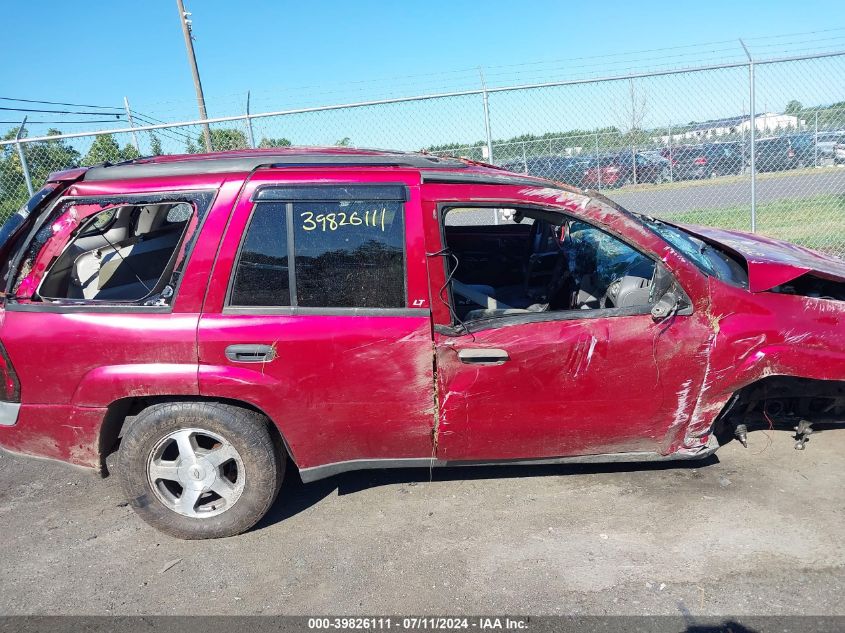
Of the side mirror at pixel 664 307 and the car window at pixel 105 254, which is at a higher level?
the car window at pixel 105 254

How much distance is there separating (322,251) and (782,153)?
8.81 m

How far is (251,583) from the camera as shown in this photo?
290 cm

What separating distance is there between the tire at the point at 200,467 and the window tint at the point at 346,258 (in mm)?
745

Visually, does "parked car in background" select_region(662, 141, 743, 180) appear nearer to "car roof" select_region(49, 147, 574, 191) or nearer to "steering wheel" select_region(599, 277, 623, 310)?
"steering wheel" select_region(599, 277, 623, 310)

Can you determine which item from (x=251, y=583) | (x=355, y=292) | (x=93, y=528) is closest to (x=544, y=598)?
(x=251, y=583)

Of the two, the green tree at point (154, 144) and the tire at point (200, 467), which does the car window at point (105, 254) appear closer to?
the tire at point (200, 467)

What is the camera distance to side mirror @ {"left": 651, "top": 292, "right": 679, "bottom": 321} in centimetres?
301

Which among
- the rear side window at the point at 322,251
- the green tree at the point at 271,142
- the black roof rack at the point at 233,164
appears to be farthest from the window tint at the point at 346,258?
the green tree at the point at 271,142

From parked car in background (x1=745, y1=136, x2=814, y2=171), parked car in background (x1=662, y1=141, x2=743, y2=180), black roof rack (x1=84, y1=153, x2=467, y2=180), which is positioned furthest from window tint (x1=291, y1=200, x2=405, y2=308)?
parked car in background (x1=745, y1=136, x2=814, y2=171)

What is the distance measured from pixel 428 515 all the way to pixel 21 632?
1924 mm

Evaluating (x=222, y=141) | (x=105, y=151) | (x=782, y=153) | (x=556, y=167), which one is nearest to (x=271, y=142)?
(x=222, y=141)

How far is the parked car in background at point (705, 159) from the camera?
8.98 m

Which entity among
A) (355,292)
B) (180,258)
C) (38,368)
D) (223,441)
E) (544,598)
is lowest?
(544,598)

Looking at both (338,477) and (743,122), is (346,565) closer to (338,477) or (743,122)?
(338,477)
